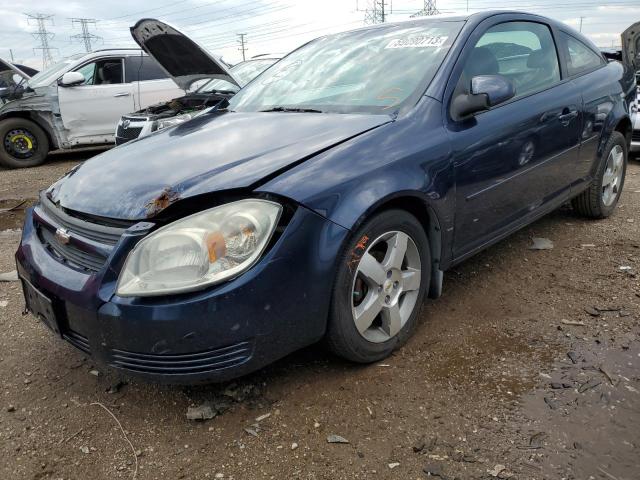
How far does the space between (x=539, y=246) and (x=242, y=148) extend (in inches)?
101

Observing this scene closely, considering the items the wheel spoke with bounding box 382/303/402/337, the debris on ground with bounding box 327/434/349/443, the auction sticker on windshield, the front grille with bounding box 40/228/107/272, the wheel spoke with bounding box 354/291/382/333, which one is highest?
the auction sticker on windshield

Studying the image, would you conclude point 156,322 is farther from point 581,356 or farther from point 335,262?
point 581,356

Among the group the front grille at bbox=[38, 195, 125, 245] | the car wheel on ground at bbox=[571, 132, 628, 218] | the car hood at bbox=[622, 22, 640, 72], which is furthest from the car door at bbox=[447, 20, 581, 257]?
the car hood at bbox=[622, 22, 640, 72]

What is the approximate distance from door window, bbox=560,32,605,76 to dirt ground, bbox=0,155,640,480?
165 centimetres

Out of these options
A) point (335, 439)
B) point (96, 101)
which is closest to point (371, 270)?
point (335, 439)

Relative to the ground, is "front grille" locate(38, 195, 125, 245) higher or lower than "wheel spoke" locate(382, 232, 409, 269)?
higher

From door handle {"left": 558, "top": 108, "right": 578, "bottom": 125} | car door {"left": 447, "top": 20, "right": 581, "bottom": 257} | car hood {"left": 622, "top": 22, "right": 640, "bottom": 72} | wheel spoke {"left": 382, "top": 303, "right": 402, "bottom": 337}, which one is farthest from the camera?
car hood {"left": 622, "top": 22, "right": 640, "bottom": 72}

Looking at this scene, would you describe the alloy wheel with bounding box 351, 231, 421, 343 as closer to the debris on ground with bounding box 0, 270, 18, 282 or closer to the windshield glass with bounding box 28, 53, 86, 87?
the debris on ground with bounding box 0, 270, 18, 282

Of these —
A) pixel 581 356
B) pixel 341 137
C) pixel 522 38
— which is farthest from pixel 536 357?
pixel 522 38

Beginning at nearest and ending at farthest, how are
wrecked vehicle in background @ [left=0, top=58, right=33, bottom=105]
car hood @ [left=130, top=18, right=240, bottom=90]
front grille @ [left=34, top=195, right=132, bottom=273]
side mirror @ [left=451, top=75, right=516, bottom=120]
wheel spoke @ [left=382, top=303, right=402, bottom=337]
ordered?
front grille @ [left=34, top=195, right=132, bottom=273], wheel spoke @ [left=382, top=303, right=402, bottom=337], side mirror @ [left=451, top=75, right=516, bottom=120], car hood @ [left=130, top=18, right=240, bottom=90], wrecked vehicle in background @ [left=0, top=58, right=33, bottom=105]

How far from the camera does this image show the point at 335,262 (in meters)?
2.13

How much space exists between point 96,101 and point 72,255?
24.0 ft

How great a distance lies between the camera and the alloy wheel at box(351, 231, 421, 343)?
237 cm

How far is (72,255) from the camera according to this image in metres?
2.22
